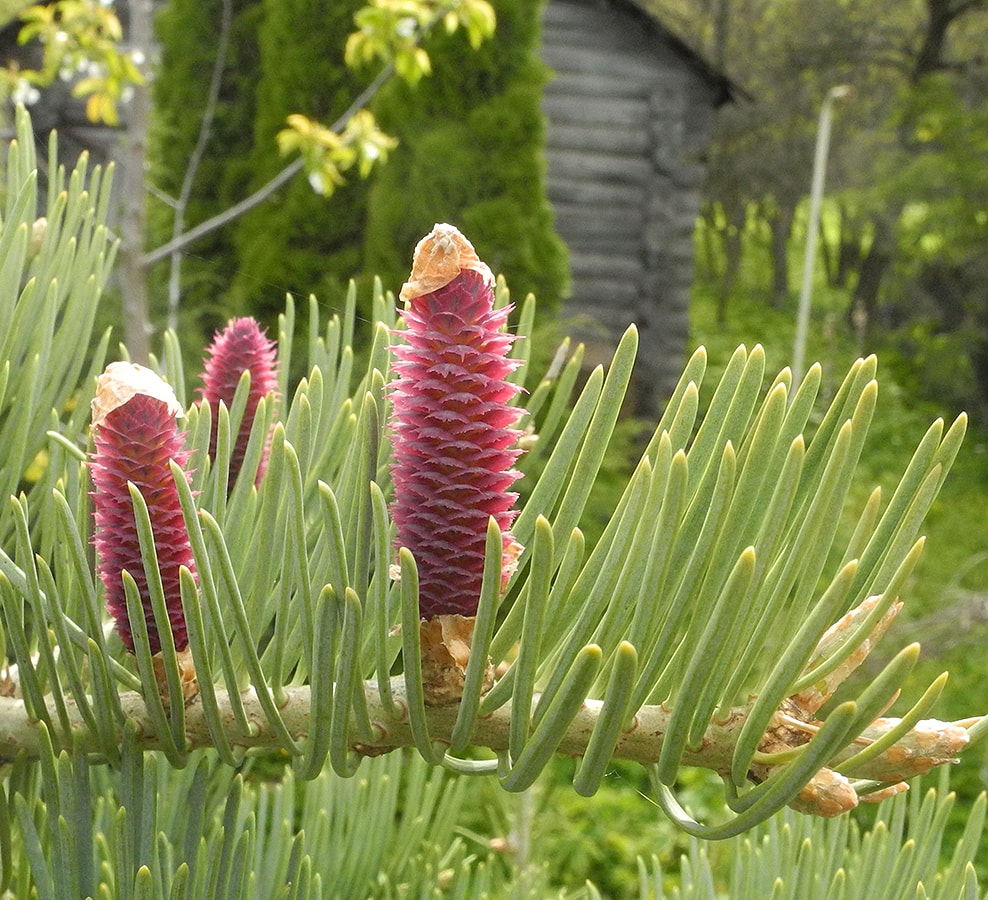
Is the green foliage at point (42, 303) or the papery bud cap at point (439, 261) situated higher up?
the papery bud cap at point (439, 261)

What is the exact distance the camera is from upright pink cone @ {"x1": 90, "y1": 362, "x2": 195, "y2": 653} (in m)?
0.20

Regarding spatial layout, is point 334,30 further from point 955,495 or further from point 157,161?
point 955,495

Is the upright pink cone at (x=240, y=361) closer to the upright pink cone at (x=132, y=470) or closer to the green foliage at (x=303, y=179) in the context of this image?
the upright pink cone at (x=132, y=470)

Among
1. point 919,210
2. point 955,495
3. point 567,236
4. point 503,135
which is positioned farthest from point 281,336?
point 919,210

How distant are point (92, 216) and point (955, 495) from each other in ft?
17.1

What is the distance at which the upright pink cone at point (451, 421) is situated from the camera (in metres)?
0.18

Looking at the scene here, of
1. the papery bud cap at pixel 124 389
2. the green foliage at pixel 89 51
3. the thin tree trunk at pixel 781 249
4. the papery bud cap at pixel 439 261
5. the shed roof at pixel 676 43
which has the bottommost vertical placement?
the thin tree trunk at pixel 781 249

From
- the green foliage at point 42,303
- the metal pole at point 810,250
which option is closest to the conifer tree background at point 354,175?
the metal pole at point 810,250

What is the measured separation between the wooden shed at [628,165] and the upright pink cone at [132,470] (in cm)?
417

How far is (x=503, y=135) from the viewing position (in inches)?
137

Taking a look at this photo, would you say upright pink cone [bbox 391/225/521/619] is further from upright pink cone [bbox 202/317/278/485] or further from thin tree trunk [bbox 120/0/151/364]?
thin tree trunk [bbox 120/0/151/364]

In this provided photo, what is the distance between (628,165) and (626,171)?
0.03 m

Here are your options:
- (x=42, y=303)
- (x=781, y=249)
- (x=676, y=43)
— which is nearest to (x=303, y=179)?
(x=676, y=43)

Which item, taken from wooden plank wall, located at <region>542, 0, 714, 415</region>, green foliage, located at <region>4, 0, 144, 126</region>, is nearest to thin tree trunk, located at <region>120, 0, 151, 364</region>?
green foliage, located at <region>4, 0, 144, 126</region>
